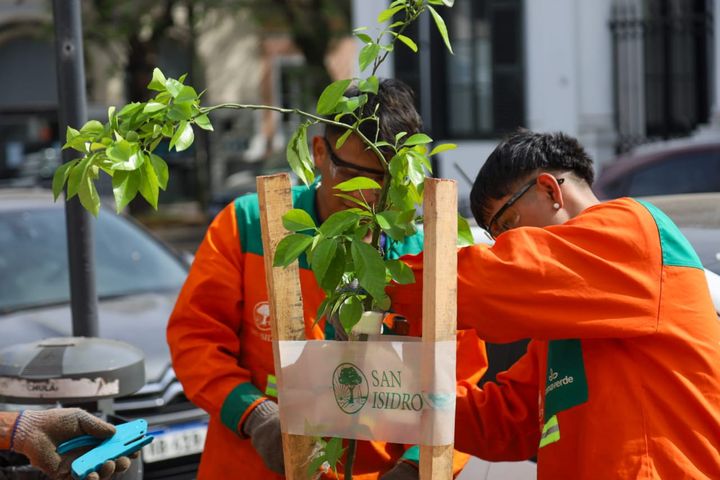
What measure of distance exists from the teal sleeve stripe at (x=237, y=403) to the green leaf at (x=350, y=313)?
69 centimetres

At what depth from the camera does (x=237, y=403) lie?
2.82 meters

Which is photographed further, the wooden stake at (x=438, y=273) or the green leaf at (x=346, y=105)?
the green leaf at (x=346, y=105)

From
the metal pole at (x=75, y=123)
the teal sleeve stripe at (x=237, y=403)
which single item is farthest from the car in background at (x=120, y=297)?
the teal sleeve stripe at (x=237, y=403)

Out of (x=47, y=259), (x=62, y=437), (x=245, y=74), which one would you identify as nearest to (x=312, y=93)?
(x=245, y=74)

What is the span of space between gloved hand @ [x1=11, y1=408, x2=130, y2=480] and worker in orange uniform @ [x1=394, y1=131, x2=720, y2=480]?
973mm

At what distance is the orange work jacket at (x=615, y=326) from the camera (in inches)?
87.3

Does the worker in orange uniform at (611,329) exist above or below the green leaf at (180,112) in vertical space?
below

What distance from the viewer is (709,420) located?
2.27 m

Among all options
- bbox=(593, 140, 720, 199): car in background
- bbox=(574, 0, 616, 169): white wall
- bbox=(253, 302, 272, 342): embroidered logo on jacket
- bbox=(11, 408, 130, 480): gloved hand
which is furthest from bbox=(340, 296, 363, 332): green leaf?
bbox=(574, 0, 616, 169): white wall

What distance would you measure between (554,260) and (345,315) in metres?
0.42

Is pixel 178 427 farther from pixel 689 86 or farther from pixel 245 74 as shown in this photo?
pixel 245 74

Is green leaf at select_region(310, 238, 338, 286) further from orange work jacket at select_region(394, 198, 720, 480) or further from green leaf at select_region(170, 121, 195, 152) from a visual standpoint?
green leaf at select_region(170, 121, 195, 152)

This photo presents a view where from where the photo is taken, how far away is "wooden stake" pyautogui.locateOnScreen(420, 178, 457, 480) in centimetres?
214

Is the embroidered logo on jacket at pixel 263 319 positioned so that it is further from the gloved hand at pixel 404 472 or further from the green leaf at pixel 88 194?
the green leaf at pixel 88 194
